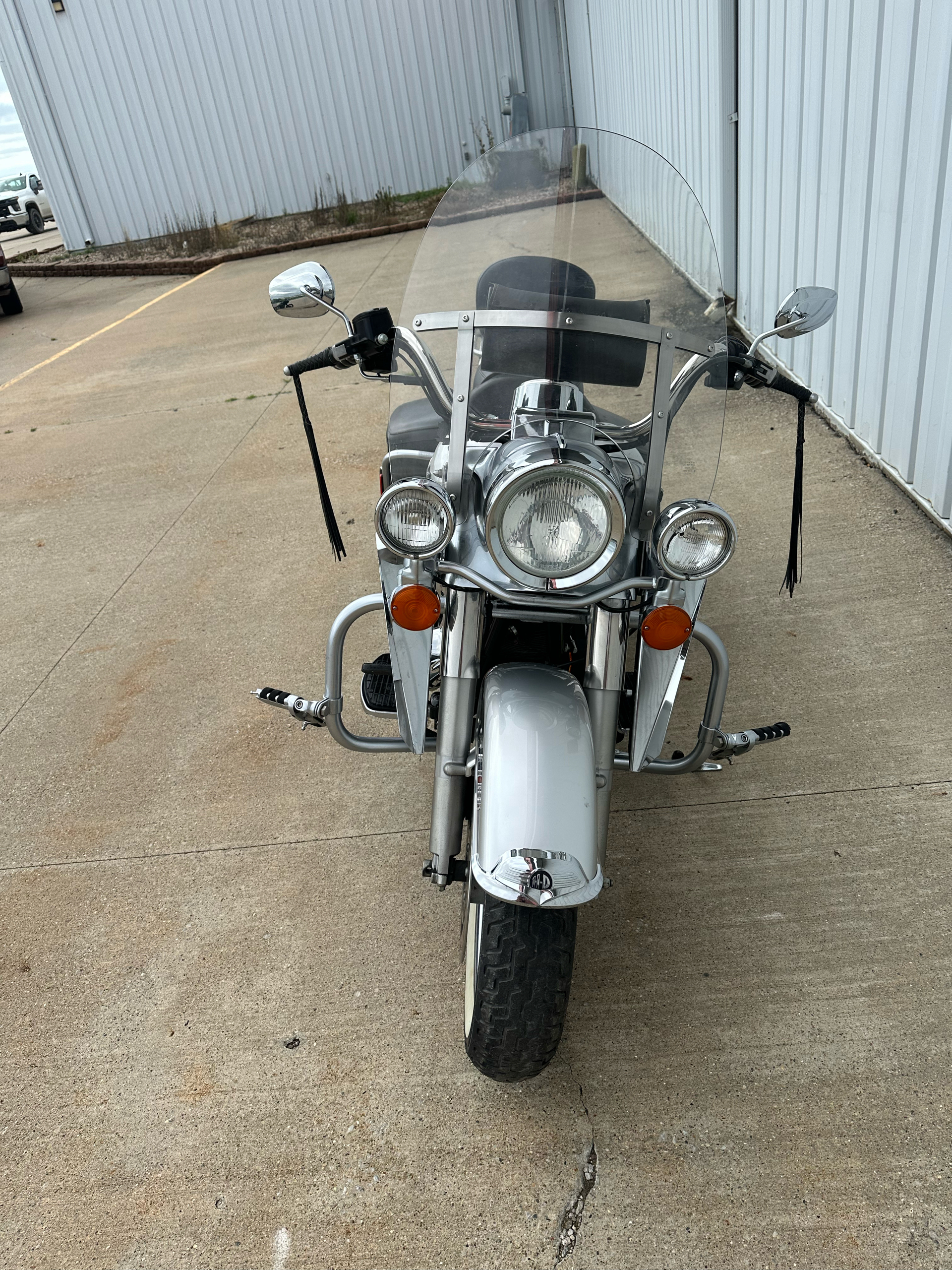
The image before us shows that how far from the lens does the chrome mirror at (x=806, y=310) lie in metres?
1.90

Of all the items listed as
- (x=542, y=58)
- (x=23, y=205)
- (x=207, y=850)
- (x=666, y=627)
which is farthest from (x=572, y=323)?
(x=23, y=205)

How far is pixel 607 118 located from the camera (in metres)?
9.42

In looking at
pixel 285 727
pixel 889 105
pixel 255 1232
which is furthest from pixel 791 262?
pixel 255 1232

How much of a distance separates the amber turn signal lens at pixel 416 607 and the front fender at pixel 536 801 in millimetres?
202

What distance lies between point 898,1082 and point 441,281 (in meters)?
1.98

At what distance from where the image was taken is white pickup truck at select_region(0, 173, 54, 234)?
64.0 feet

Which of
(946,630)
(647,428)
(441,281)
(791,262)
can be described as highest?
(441,281)

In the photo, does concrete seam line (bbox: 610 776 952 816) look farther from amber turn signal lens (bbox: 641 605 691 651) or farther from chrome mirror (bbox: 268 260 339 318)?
chrome mirror (bbox: 268 260 339 318)

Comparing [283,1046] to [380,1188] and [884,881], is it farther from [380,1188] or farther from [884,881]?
[884,881]

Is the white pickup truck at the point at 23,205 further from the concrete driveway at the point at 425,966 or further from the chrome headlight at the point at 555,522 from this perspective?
the chrome headlight at the point at 555,522

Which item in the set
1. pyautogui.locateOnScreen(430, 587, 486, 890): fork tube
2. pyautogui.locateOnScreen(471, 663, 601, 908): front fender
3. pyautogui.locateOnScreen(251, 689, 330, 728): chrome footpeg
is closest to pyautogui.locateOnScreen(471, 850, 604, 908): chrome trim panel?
pyautogui.locateOnScreen(471, 663, 601, 908): front fender

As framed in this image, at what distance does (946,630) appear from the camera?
308 centimetres

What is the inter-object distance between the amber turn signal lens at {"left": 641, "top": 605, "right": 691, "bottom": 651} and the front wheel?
54 cm

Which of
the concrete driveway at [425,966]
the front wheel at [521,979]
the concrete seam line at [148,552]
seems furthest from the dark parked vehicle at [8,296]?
the front wheel at [521,979]
